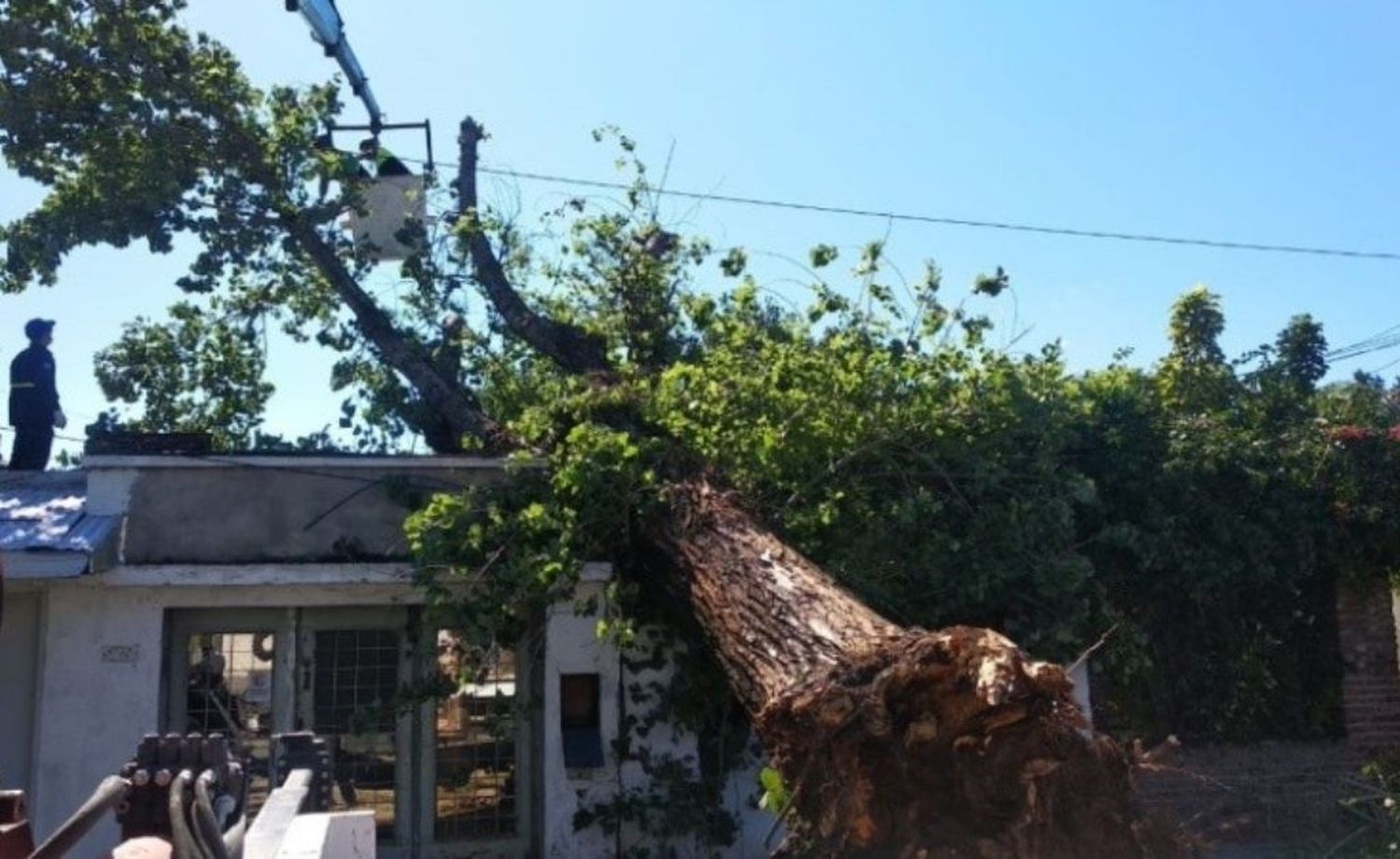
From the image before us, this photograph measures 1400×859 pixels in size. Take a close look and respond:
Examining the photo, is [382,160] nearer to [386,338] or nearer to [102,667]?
[386,338]

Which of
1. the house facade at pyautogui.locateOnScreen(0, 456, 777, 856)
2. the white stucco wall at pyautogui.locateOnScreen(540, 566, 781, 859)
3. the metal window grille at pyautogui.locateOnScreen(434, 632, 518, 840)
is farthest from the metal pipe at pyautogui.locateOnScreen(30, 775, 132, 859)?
the metal window grille at pyautogui.locateOnScreen(434, 632, 518, 840)

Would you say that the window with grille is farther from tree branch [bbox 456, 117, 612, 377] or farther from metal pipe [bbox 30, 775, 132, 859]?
metal pipe [bbox 30, 775, 132, 859]

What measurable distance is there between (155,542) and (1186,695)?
26.8 ft

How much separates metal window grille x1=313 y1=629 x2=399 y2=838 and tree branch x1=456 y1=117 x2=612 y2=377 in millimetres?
2746

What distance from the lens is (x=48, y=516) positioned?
989 centimetres

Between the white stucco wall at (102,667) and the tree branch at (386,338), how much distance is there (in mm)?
2433

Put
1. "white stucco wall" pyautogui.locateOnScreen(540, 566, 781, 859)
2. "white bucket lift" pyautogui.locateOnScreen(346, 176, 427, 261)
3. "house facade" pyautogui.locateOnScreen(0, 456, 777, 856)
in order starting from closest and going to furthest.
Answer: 1. "house facade" pyautogui.locateOnScreen(0, 456, 777, 856)
2. "white stucco wall" pyautogui.locateOnScreen(540, 566, 781, 859)
3. "white bucket lift" pyautogui.locateOnScreen(346, 176, 427, 261)

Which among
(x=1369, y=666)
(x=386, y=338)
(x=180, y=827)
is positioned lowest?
(x=180, y=827)

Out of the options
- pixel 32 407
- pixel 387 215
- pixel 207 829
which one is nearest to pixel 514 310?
pixel 387 215

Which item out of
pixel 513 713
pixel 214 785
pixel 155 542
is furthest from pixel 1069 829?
pixel 155 542

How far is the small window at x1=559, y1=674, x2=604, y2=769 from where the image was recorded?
33.6 ft

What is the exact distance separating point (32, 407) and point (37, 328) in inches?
31.8

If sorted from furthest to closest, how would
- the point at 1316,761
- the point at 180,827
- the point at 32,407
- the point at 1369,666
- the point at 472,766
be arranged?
the point at 32,407 < the point at 1369,666 < the point at 1316,761 < the point at 472,766 < the point at 180,827

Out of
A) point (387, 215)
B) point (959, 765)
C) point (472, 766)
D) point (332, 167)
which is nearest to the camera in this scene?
point (959, 765)
